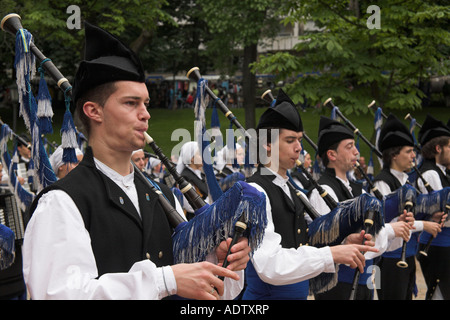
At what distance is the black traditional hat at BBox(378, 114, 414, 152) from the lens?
5945 mm

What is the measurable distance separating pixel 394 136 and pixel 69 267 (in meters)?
4.83

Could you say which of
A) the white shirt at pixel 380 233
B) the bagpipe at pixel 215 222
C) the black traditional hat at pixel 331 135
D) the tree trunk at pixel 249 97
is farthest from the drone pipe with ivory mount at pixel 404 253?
the tree trunk at pixel 249 97

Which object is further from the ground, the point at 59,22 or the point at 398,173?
the point at 59,22

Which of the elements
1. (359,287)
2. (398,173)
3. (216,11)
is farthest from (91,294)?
(216,11)

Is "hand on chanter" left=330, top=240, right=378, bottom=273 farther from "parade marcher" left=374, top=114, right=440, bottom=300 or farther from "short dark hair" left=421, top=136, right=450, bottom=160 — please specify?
"short dark hair" left=421, top=136, right=450, bottom=160

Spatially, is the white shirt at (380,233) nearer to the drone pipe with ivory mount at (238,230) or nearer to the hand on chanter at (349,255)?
the hand on chanter at (349,255)

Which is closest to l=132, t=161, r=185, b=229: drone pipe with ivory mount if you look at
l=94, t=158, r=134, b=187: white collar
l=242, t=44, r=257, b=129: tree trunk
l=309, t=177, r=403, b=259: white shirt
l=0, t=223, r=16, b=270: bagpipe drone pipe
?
l=94, t=158, r=134, b=187: white collar

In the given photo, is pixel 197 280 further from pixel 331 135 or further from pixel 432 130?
pixel 432 130

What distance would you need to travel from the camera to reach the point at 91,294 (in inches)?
72.0

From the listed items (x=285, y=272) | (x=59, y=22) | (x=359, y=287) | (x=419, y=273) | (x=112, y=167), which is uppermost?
(x=59, y=22)

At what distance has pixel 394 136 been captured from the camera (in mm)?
5980

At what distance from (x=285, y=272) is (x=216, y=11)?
58.2 ft
